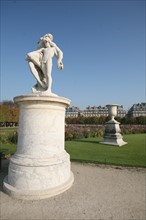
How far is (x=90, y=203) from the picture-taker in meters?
3.71

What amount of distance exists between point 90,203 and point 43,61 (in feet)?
12.0

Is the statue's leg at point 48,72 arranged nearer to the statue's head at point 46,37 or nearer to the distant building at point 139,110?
the statue's head at point 46,37

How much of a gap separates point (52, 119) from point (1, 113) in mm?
45046

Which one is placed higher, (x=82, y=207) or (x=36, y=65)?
(x=36, y=65)

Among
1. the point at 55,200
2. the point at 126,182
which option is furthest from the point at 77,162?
the point at 55,200

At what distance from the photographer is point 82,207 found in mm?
3535

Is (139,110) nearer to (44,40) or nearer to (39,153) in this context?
(44,40)

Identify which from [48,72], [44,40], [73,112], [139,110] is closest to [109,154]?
[48,72]

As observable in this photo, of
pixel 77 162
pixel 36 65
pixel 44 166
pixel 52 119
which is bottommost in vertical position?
pixel 77 162

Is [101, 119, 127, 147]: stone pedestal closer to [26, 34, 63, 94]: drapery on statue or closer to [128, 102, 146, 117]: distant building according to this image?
[26, 34, 63, 94]: drapery on statue

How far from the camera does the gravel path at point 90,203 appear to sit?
327cm

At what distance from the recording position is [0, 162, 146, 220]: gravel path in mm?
3273

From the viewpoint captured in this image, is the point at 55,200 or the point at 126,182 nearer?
the point at 55,200

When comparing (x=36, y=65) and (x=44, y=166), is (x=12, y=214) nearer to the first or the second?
(x=44, y=166)
